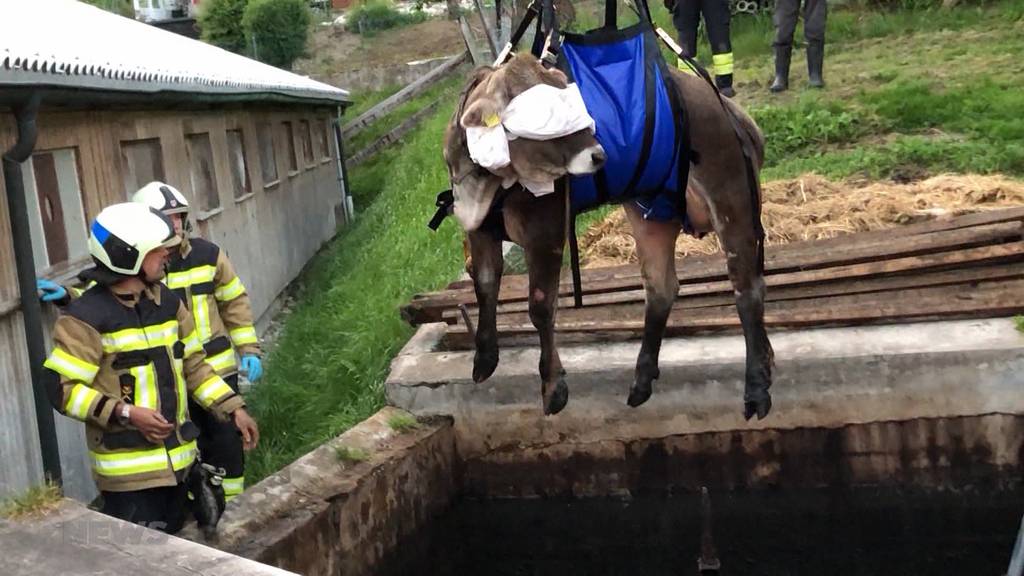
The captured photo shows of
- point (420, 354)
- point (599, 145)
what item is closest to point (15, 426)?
point (420, 354)

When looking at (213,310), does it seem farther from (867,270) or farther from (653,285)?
(867,270)

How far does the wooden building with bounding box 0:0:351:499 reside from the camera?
463cm

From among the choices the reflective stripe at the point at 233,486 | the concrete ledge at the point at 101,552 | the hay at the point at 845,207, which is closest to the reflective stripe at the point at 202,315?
the reflective stripe at the point at 233,486

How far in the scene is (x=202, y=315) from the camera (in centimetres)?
504

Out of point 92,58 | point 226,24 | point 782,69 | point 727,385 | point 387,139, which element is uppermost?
point 226,24

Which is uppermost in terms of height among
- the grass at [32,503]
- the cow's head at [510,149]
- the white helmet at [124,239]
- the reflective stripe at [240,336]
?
the cow's head at [510,149]

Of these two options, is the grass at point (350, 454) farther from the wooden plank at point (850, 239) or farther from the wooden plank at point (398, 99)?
the wooden plank at point (398, 99)

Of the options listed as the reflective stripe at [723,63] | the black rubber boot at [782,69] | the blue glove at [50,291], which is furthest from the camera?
the black rubber boot at [782,69]

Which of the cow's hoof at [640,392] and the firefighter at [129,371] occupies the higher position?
the firefighter at [129,371]

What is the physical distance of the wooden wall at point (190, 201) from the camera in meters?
4.70

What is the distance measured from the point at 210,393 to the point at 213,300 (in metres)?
1.08

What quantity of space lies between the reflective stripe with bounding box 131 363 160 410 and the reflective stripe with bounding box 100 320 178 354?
0.08 m

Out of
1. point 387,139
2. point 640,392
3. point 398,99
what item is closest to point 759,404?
point 640,392

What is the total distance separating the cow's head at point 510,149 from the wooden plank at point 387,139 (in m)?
17.8
